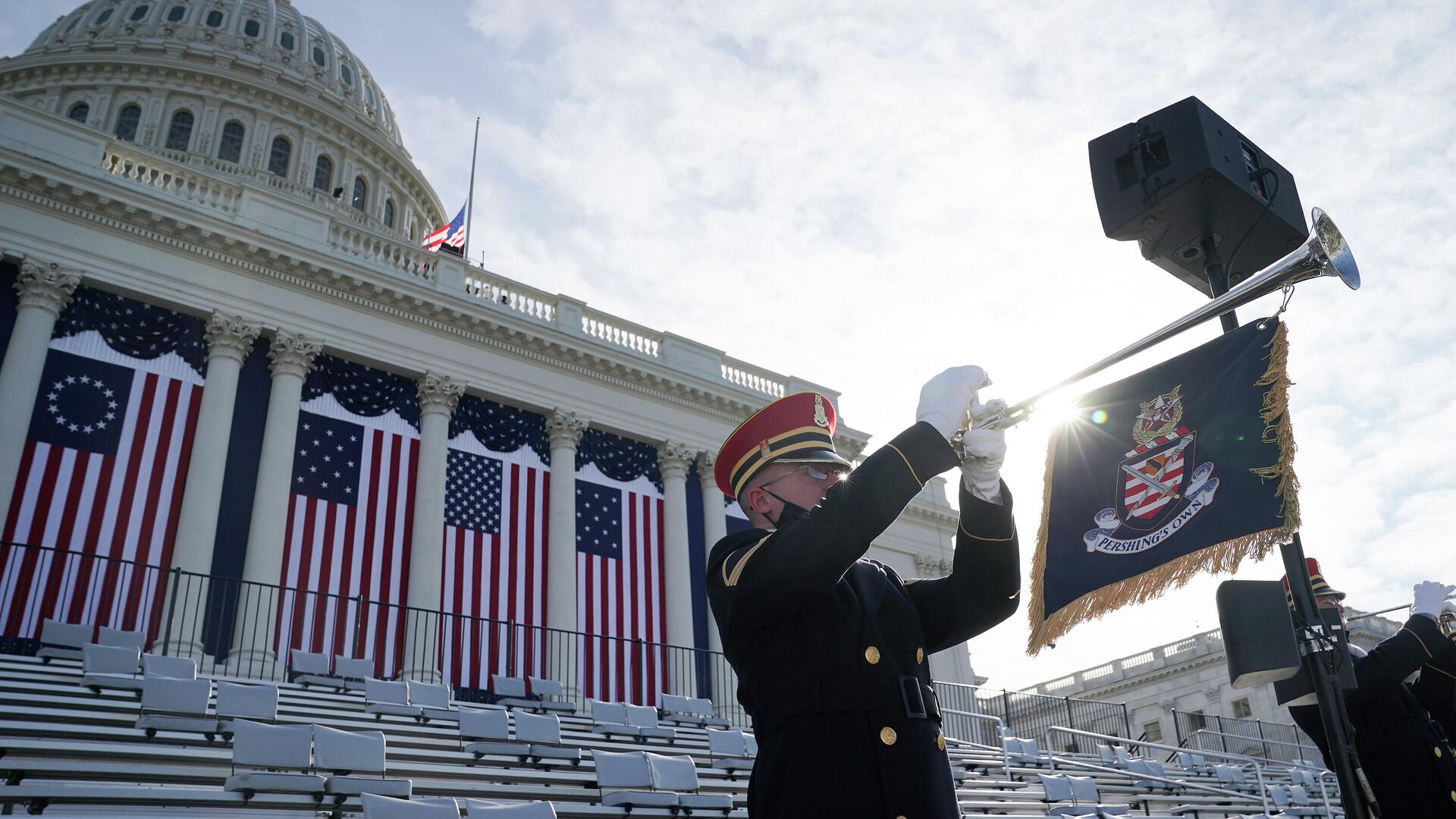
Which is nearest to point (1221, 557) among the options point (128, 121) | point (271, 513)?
point (271, 513)

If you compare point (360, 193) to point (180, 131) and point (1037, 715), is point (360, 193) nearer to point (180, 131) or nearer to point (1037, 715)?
point (180, 131)

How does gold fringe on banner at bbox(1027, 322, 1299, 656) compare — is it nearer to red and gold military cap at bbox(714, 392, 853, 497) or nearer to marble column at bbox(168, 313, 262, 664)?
red and gold military cap at bbox(714, 392, 853, 497)

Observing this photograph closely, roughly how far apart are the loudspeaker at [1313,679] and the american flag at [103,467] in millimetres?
14975

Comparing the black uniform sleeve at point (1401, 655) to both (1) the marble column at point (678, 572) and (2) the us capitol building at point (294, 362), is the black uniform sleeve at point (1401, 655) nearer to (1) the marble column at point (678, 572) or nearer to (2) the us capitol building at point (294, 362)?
(2) the us capitol building at point (294, 362)

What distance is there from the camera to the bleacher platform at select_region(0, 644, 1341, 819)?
316 inches

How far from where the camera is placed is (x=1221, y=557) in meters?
4.79

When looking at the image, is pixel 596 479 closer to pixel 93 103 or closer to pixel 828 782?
pixel 828 782

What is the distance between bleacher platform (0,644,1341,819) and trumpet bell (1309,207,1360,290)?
19.2 ft

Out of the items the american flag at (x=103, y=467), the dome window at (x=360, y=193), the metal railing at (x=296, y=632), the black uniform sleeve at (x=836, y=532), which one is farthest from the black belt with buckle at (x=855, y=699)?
the dome window at (x=360, y=193)

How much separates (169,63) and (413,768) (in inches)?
1831

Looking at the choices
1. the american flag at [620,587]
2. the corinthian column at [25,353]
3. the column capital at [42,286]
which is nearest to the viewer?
the corinthian column at [25,353]

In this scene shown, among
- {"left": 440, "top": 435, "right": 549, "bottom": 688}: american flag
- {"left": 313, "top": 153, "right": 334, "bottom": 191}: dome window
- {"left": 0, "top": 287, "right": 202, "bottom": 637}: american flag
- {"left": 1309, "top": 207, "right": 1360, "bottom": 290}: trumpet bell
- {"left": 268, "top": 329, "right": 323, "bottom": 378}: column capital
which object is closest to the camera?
{"left": 1309, "top": 207, "right": 1360, "bottom": 290}: trumpet bell

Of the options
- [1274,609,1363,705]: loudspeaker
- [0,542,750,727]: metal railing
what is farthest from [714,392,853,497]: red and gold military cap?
[0,542,750,727]: metal railing

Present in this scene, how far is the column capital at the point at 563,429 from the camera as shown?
74.0 ft
